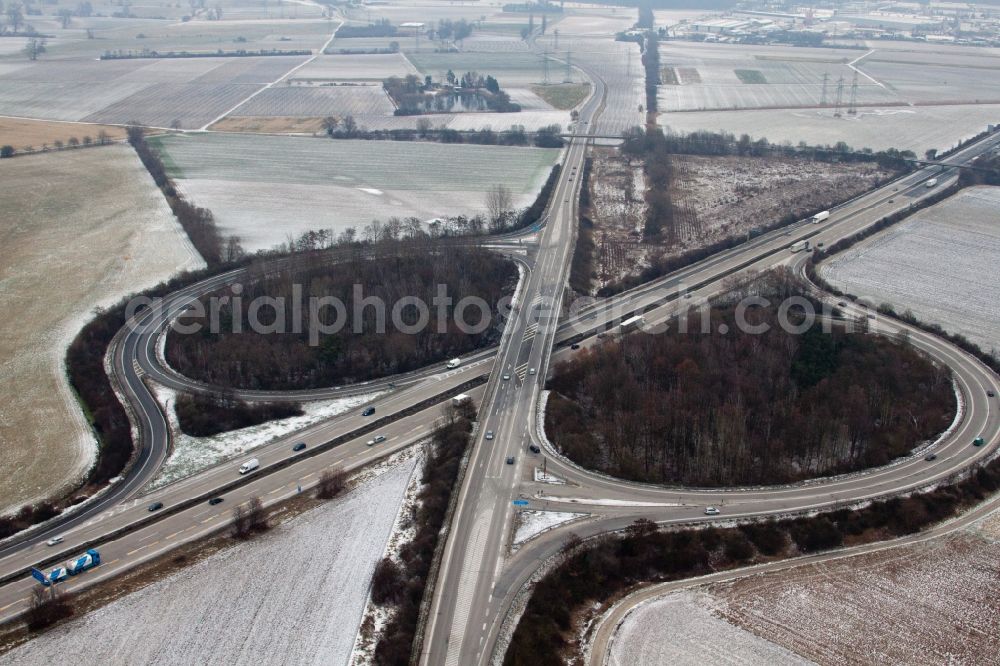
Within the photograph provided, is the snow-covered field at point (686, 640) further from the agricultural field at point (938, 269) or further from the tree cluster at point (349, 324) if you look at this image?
the agricultural field at point (938, 269)

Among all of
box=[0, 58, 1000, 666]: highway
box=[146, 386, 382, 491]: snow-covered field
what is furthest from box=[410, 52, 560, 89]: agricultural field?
box=[146, 386, 382, 491]: snow-covered field

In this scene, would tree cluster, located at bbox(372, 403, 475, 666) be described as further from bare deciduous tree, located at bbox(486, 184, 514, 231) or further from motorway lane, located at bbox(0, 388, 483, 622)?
bare deciduous tree, located at bbox(486, 184, 514, 231)

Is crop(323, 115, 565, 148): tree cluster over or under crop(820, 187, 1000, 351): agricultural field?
over

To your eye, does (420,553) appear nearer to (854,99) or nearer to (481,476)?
(481,476)

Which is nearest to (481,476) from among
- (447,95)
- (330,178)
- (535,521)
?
(535,521)

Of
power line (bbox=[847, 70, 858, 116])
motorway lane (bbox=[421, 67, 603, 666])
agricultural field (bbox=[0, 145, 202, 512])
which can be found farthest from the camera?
power line (bbox=[847, 70, 858, 116])
